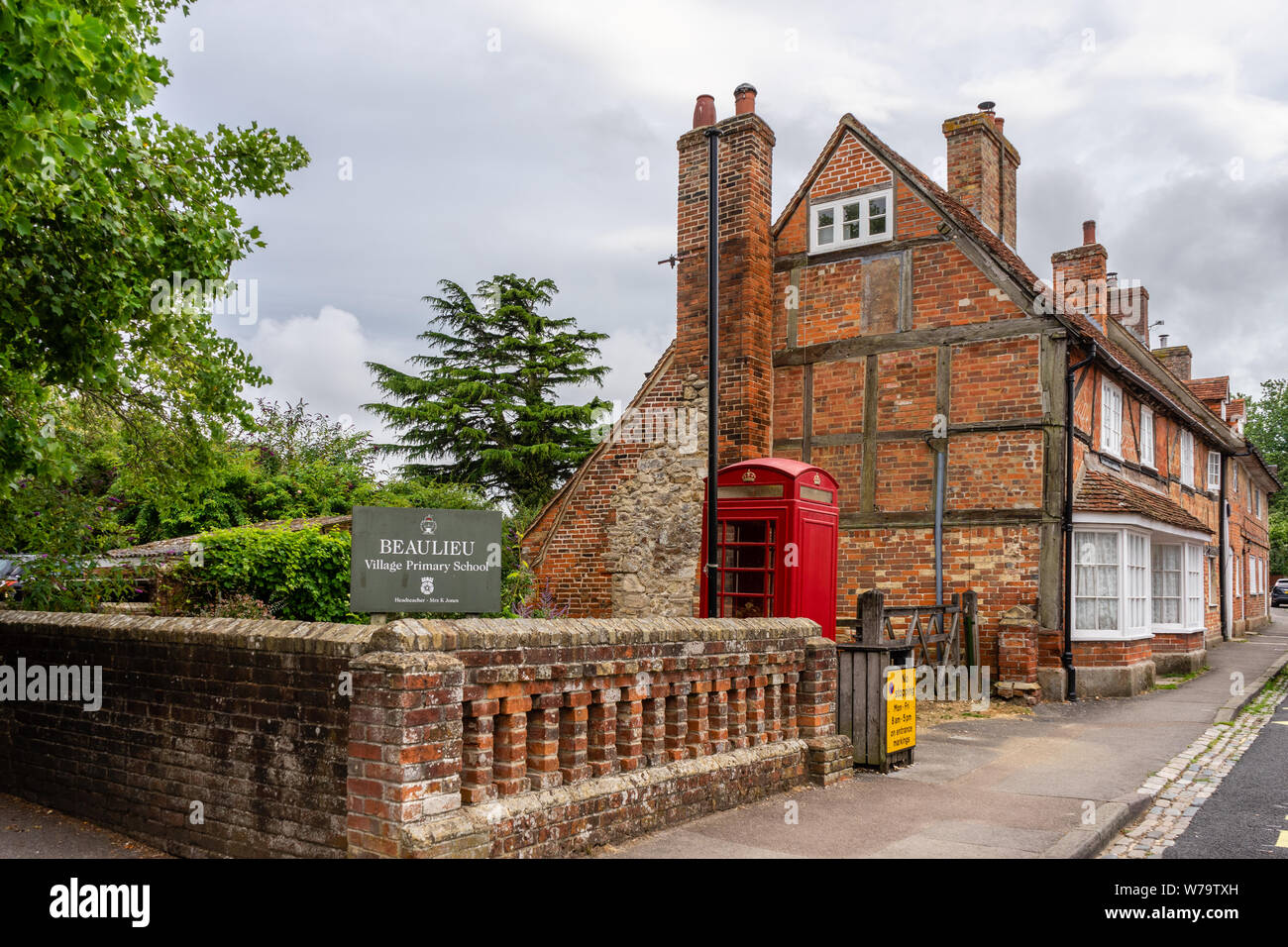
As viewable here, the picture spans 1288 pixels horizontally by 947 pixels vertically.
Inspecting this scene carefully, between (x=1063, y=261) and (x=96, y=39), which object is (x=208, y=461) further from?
(x=1063, y=261)

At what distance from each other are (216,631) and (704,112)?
1251 centimetres

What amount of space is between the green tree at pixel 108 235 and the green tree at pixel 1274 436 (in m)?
66.0

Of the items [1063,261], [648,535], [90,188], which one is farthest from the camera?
[1063,261]

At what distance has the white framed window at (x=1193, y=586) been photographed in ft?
64.6

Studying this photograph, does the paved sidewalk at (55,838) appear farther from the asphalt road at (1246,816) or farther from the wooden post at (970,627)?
the wooden post at (970,627)

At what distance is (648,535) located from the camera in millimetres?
16203

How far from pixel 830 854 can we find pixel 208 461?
324 inches

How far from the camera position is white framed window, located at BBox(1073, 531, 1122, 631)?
14.9 m

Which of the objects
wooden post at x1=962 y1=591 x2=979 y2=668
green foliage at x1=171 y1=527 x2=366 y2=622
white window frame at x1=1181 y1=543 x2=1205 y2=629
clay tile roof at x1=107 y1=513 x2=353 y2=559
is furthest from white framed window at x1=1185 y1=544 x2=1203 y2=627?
clay tile roof at x1=107 y1=513 x2=353 y2=559

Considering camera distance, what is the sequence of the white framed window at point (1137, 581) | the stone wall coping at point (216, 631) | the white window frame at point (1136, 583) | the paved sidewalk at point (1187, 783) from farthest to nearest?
the white framed window at point (1137, 581) → the white window frame at point (1136, 583) → the paved sidewalk at point (1187, 783) → the stone wall coping at point (216, 631)

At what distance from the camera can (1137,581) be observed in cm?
1633

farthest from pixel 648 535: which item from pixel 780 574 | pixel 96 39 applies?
pixel 96 39

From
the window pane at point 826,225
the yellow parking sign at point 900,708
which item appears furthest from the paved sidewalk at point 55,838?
the window pane at point 826,225

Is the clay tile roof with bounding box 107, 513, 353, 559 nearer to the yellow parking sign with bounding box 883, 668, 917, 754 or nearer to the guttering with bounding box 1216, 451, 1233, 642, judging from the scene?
the yellow parking sign with bounding box 883, 668, 917, 754
